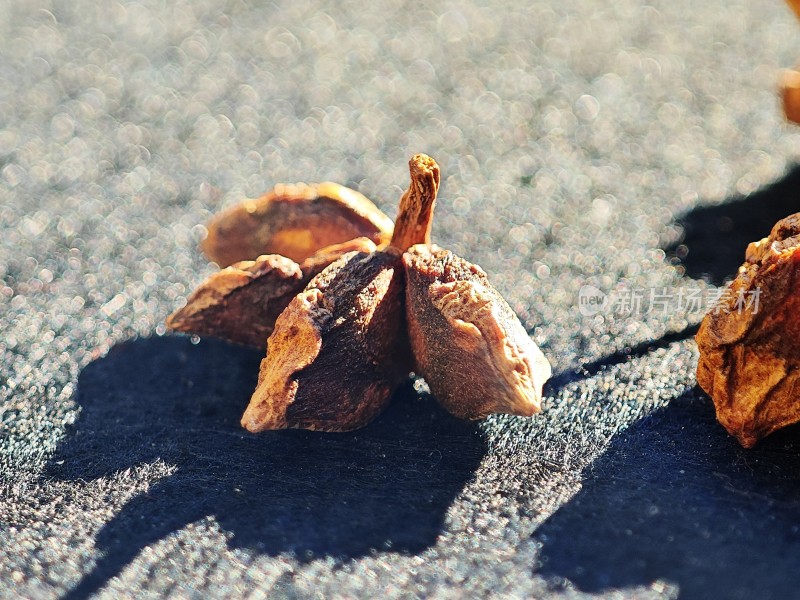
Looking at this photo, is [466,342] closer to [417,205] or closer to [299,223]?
[417,205]

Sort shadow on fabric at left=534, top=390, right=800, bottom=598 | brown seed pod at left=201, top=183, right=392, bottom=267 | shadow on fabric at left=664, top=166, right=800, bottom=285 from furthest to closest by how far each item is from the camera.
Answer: shadow on fabric at left=664, top=166, right=800, bottom=285 < brown seed pod at left=201, top=183, right=392, bottom=267 < shadow on fabric at left=534, top=390, right=800, bottom=598

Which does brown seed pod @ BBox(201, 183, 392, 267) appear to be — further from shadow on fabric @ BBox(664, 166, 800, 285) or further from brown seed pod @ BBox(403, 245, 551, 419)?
shadow on fabric @ BBox(664, 166, 800, 285)

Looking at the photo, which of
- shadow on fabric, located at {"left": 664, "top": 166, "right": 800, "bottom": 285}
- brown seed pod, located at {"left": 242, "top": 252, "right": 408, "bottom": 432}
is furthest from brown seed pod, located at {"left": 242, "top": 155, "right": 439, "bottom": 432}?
shadow on fabric, located at {"left": 664, "top": 166, "right": 800, "bottom": 285}

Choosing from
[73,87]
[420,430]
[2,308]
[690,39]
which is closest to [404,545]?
[420,430]

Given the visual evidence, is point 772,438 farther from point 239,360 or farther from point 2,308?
point 2,308

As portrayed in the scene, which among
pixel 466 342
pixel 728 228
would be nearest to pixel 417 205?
pixel 466 342
